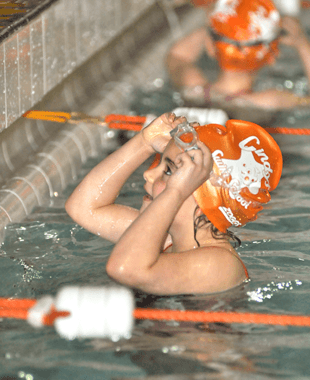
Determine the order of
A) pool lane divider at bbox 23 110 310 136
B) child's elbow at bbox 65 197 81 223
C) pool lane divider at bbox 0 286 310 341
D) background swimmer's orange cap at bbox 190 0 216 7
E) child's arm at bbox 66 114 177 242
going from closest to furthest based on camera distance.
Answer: pool lane divider at bbox 0 286 310 341
child's arm at bbox 66 114 177 242
child's elbow at bbox 65 197 81 223
pool lane divider at bbox 23 110 310 136
background swimmer's orange cap at bbox 190 0 216 7

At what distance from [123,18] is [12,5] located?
3173 mm

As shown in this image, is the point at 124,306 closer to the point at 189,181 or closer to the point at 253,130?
the point at 189,181

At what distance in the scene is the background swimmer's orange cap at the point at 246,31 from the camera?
206 inches

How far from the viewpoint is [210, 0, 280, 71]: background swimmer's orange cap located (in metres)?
5.23

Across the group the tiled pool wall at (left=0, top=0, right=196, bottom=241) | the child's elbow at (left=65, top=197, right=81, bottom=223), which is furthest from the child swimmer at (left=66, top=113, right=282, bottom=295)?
the tiled pool wall at (left=0, top=0, right=196, bottom=241)

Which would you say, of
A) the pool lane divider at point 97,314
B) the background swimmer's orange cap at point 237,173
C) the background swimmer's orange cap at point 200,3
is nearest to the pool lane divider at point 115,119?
the background swimmer's orange cap at point 237,173

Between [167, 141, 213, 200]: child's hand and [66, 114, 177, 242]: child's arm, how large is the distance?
0.54m

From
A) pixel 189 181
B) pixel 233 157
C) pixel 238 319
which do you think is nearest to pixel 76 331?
pixel 238 319

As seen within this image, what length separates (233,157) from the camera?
266 cm

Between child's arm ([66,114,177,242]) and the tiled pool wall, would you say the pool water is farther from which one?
the tiled pool wall

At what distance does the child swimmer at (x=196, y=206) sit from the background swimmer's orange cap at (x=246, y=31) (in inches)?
105

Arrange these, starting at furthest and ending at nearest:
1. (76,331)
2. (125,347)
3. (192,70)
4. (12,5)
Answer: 1. (192,70)
2. (12,5)
3. (125,347)
4. (76,331)

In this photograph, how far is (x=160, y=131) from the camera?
2.99m

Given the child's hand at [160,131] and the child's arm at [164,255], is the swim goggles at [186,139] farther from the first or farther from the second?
the child's hand at [160,131]
